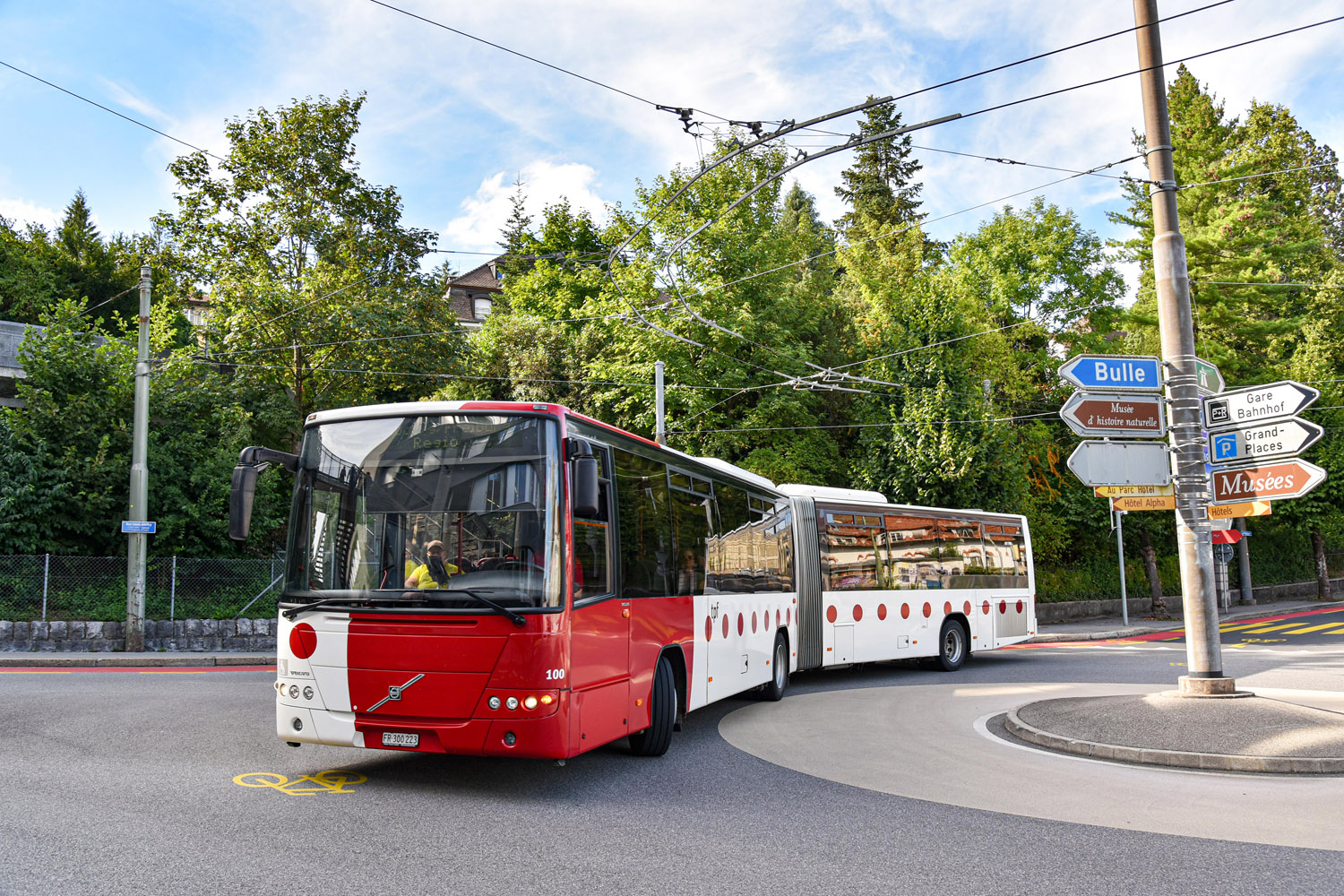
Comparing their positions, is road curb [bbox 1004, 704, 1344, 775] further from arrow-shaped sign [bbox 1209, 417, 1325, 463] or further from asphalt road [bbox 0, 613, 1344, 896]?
arrow-shaped sign [bbox 1209, 417, 1325, 463]

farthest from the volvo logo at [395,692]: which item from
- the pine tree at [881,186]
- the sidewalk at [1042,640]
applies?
the pine tree at [881,186]

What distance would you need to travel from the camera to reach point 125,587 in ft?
68.7

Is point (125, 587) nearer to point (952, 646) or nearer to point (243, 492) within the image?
point (243, 492)

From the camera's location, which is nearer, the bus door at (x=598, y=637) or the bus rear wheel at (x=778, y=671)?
the bus door at (x=598, y=637)

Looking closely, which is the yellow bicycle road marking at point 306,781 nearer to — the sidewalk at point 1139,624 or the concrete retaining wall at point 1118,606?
the sidewalk at point 1139,624

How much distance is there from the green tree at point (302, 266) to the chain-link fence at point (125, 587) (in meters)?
4.95

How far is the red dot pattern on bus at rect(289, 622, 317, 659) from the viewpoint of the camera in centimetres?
729

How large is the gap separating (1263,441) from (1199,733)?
2.94m

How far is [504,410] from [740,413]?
25.4 m

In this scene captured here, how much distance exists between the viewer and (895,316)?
28.4 m

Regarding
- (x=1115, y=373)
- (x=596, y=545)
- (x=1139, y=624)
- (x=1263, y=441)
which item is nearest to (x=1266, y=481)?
(x=1263, y=441)

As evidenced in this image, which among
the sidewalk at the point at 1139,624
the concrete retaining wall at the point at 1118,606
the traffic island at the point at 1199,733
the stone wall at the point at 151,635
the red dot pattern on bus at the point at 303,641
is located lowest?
the sidewalk at the point at 1139,624

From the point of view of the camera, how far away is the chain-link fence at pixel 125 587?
779 inches

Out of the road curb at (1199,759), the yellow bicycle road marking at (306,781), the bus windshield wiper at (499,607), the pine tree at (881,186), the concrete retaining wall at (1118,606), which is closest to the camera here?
the bus windshield wiper at (499,607)
